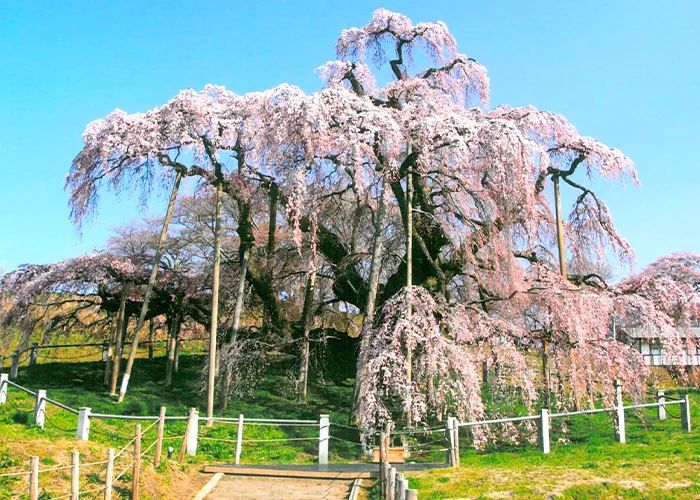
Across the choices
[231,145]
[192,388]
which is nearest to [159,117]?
[231,145]

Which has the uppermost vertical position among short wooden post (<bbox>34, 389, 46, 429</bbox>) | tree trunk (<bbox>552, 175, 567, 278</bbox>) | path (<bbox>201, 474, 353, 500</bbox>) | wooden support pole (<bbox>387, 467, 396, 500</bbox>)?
tree trunk (<bbox>552, 175, 567, 278</bbox>)

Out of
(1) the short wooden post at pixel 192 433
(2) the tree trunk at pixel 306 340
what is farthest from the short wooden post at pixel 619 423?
(1) the short wooden post at pixel 192 433

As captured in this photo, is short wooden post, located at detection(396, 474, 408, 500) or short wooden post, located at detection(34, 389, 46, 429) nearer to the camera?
short wooden post, located at detection(396, 474, 408, 500)

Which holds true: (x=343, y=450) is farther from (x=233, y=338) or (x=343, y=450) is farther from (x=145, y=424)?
(x=233, y=338)

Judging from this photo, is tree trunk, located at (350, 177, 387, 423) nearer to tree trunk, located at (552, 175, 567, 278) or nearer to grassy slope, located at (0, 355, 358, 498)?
grassy slope, located at (0, 355, 358, 498)

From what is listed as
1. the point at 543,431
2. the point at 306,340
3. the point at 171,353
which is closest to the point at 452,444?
the point at 543,431

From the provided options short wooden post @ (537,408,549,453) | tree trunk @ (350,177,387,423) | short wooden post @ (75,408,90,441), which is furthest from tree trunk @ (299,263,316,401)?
short wooden post @ (537,408,549,453)

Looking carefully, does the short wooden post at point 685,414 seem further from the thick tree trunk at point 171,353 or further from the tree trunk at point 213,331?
the thick tree trunk at point 171,353

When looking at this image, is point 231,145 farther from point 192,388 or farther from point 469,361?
point 469,361

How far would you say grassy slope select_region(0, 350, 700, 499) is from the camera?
34.5 feet

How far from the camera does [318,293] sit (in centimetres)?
2647

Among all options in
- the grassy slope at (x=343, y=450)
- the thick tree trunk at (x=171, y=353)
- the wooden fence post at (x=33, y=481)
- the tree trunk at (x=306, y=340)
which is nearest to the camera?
the wooden fence post at (x=33, y=481)

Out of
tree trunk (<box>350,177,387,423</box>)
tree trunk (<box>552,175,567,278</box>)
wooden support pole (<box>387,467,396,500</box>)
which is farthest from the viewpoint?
tree trunk (<box>552,175,567,278</box>)

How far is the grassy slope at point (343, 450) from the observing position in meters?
10.5
